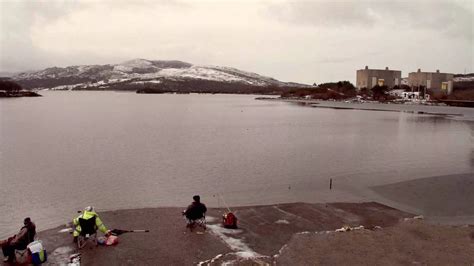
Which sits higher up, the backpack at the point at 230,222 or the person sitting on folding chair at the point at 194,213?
the person sitting on folding chair at the point at 194,213

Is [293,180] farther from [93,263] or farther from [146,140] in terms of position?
[146,140]

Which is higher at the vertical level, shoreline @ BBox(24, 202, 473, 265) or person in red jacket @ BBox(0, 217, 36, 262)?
person in red jacket @ BBox(0, 217, 36, 262)

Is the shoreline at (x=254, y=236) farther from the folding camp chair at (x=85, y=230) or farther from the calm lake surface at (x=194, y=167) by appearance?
the calm lake surface at (x=194, y=167)

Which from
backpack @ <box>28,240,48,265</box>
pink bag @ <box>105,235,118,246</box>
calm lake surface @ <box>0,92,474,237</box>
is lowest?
calm lake surface @ <box>0,92,474,237</box>

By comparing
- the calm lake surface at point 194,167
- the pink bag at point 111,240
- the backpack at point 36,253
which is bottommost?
the calm lake surface at point 194,167

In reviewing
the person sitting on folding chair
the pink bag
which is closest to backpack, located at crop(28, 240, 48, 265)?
the pink bag

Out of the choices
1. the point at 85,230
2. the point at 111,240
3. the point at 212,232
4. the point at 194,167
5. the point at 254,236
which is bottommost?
the point at 194,167

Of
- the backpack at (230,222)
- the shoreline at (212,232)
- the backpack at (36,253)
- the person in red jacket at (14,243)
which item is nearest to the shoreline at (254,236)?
the shoreline at (212,232)

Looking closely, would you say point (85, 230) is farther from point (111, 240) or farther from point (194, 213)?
point (194, 213)

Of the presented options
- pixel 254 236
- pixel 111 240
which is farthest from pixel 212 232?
pixel 111 240

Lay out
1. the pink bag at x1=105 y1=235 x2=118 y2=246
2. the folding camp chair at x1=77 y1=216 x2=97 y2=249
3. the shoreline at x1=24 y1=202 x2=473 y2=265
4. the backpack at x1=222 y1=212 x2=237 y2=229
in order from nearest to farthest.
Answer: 1. the shoreline at x1=24 y1=202 x2=473 y2=265
2. the folding camp chair at x1=77 y1=216 x2=97 y2=249
3. the pink bag at x1=105 y1=235 x2=118 y2=246
4. the backpack at x1=222 y1=212 x2=237 y2=229

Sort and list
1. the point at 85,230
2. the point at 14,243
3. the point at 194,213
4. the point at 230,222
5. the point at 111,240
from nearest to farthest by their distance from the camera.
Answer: the point at 14,243
the point at 85,230
the point at 111,240
the point at 194,213
the point at 230,222

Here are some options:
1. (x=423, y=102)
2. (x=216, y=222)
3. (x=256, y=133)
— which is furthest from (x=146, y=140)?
(x=423, y=102)

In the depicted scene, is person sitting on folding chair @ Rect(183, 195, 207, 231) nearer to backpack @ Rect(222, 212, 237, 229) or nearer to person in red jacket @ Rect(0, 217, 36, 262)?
backpack @ Rect(222, 212, 237, 229)
